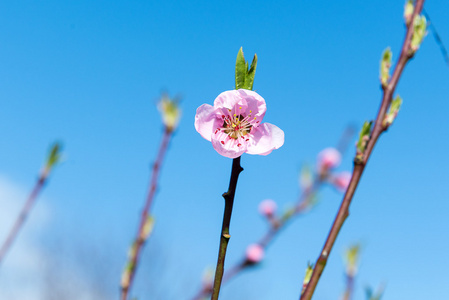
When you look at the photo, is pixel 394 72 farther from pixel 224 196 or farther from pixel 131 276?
pixel 131 276

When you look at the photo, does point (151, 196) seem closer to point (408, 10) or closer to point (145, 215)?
point (145, 215)

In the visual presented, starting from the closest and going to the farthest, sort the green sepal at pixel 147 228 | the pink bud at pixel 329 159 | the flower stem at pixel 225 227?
the flower stem at pixel 225 227 < the green sepal at pixel 147 228 < the pink bud at pixel 329 159

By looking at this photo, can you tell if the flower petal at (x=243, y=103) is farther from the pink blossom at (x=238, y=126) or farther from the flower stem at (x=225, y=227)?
the flower stem at (x=225, y=227)

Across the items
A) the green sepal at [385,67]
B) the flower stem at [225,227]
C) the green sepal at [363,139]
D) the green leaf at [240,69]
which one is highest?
the green sepal at [385,67]

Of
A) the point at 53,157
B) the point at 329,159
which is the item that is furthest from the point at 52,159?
the point at 329,159

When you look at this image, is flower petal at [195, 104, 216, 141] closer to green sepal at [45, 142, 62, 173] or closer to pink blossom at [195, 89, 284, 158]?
pink blossom at [195, 89, 284, 158]

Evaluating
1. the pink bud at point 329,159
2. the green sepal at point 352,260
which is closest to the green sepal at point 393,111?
the green sepal at point 352,260
